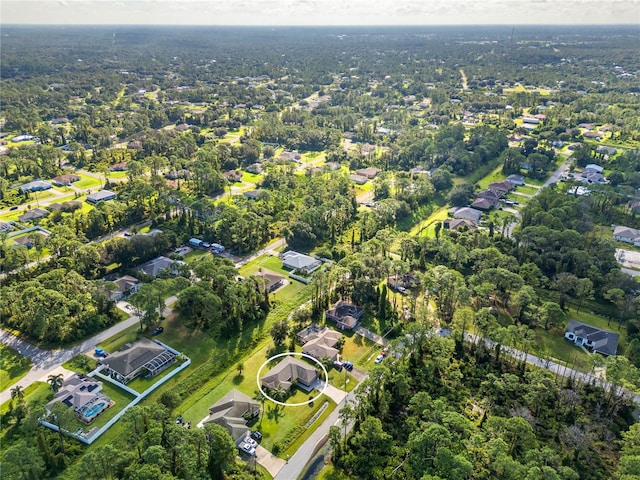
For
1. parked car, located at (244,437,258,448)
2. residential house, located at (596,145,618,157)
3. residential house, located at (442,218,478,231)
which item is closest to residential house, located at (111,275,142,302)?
parked car, located at (244,437,258,448)

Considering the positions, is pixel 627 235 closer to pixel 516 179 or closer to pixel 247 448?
pixel 516 179

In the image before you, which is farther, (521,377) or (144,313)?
(144,313)

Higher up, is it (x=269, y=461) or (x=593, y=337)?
(x=593, y=337)

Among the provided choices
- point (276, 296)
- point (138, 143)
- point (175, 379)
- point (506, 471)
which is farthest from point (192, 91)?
point (506, 471)

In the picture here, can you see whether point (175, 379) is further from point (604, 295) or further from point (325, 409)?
point (604, 295)

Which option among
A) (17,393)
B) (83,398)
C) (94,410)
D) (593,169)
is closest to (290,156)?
(593,169)

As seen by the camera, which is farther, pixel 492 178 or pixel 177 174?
pixel 492 178

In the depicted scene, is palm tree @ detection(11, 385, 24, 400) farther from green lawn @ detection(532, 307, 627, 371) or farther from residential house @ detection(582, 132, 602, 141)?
residential house @ detection(582, 132, 602, 141)

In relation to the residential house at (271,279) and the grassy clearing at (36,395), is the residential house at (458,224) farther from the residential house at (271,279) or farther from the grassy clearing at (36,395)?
the grassy clearing at (36,395)
